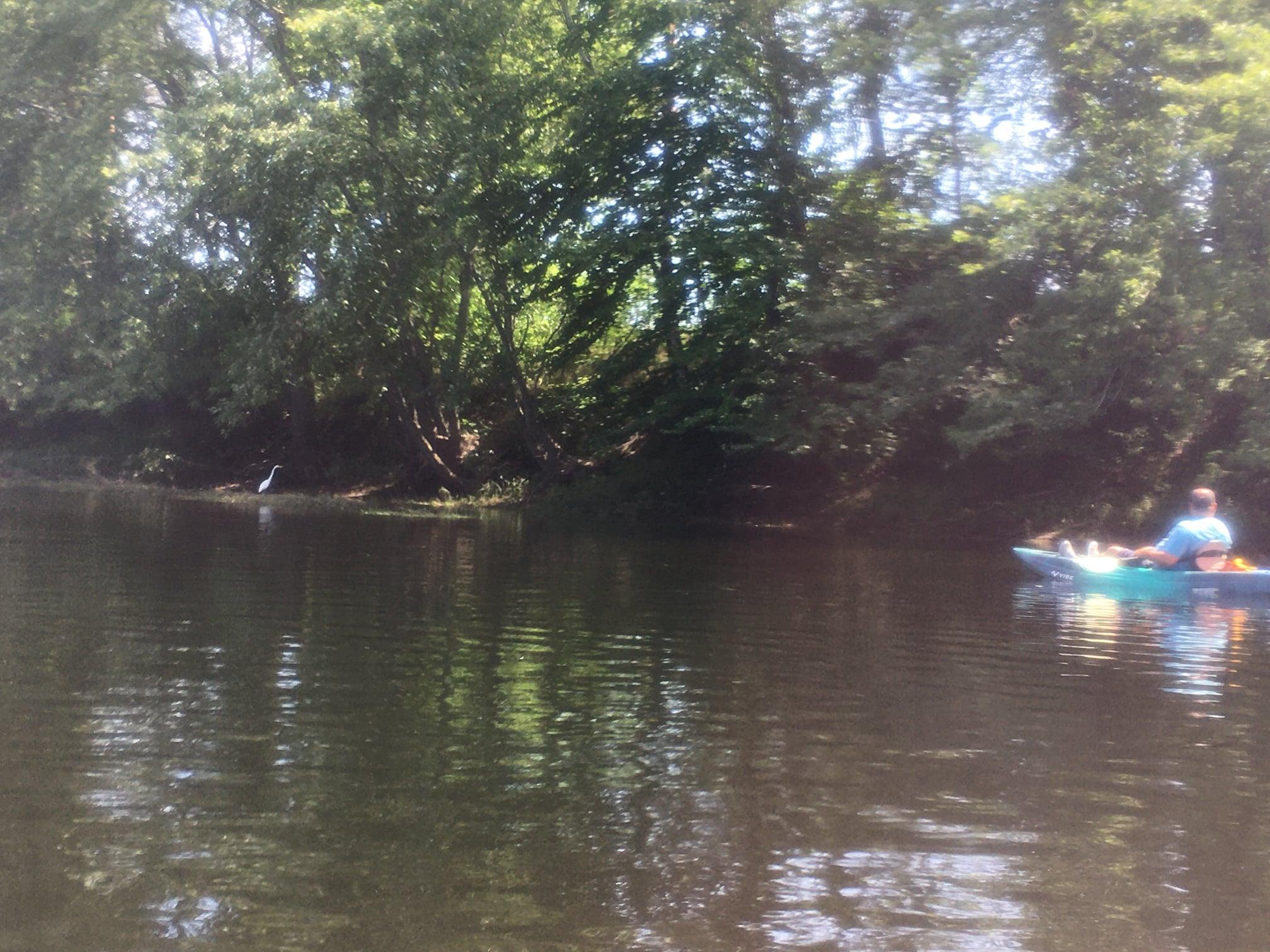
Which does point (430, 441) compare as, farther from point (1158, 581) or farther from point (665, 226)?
point (1158, 581)

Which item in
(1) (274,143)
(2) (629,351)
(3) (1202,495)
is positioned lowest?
(3) (1202,495)

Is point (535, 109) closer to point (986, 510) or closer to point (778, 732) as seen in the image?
point (986, 510)

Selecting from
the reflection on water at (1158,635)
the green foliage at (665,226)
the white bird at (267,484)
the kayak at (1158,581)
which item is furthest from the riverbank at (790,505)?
the reflection on water at (1158,635)

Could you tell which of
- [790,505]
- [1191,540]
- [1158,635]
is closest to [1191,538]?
[1191,540]

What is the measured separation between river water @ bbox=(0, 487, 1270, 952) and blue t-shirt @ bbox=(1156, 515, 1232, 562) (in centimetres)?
224

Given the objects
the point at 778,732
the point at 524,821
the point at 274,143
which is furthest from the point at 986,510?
the point at 524,821

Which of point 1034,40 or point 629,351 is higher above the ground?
point 1034,40

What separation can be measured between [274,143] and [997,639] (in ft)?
58.7

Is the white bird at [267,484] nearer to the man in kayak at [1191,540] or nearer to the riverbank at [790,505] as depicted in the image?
the riverbank at [790,505]

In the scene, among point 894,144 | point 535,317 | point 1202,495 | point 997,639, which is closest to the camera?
point 997,639

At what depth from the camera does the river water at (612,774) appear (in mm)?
4758

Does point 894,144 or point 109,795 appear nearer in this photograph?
point 109,795

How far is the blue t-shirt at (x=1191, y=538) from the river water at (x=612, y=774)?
2.24m

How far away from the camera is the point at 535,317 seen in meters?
31.2
